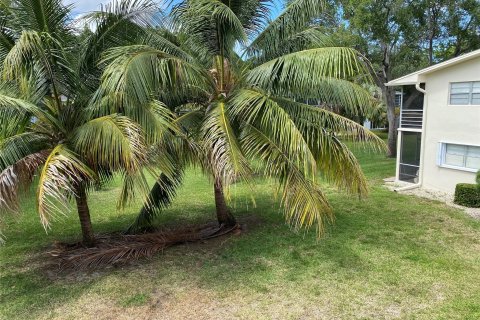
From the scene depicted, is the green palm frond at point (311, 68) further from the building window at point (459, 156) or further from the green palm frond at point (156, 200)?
the building window at point (459, 156)

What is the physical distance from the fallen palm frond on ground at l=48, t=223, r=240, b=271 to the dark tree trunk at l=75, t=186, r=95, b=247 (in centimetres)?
15

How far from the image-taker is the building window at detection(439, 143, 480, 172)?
11.3m

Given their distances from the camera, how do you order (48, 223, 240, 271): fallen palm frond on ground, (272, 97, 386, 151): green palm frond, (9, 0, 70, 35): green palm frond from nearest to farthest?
(9, 0, 70, 35): green palm frond < (272, 97, 386, 151): green palm frond < (48, 223, 240, 271): fallen palm frond on ground

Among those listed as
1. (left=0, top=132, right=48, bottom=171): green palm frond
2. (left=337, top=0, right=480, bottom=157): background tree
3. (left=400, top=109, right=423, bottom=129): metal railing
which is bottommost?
(left=0, top=132, right=48, bottom=171): green palm frond

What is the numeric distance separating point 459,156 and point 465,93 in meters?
1.96

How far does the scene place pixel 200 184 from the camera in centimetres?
1522

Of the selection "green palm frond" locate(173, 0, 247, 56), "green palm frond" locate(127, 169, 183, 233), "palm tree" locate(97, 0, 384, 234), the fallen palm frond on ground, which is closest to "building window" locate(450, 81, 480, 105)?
"palm tree" locate(97, 0, 384, 234)

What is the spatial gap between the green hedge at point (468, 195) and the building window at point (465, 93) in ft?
8.38

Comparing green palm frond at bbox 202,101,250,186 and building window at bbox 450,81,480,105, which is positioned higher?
building window at bbox 450,81,480,105

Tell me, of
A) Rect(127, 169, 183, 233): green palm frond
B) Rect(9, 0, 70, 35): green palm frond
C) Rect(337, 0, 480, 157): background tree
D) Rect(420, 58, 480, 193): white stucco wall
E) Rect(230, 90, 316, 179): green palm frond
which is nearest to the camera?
Rect(230, 90, 316, 179): green palm frond

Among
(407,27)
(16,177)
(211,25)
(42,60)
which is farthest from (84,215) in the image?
(407,27)

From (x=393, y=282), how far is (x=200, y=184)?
1016 centimetres

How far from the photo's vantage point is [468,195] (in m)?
10.5

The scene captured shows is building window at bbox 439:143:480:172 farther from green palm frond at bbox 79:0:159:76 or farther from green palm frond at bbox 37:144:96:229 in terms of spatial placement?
green palm frond at bbox 37:144:96:229
